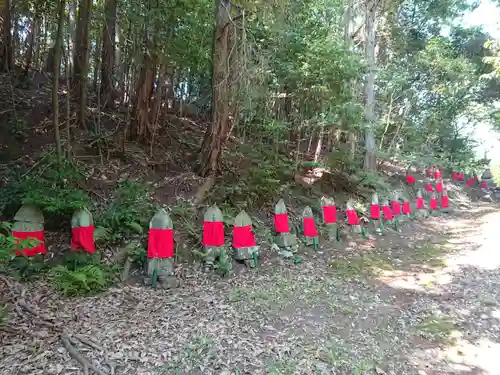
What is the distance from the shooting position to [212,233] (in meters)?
6.24

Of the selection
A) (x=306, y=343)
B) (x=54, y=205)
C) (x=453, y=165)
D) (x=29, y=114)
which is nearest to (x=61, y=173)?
Answer: (x=54, y=205)

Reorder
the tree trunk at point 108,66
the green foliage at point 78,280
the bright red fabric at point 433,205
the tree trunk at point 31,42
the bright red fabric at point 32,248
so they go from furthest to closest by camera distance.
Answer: the bright red fabric at point 433,205 < the tree trunk at point 31,42 < the tree trunk at point 108,66 < the bright red fabric at point 32,248 < the green foliage at point 78,280

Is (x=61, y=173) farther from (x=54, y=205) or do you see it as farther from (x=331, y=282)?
(x=331, y=282)

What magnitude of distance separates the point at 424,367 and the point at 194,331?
264 cm

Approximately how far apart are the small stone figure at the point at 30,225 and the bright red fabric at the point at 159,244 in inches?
59.5

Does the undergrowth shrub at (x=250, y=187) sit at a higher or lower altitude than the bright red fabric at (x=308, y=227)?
higher

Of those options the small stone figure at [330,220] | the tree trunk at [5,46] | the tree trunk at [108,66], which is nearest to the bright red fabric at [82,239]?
the small stone figure at [330,220]

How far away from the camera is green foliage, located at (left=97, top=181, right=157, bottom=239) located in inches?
244

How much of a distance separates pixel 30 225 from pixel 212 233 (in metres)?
2.70

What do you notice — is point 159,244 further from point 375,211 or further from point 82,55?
point 375,211

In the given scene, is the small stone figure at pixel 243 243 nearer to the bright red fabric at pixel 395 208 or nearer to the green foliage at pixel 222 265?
the green foliage at pixel 222 265

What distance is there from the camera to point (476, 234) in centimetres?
1090

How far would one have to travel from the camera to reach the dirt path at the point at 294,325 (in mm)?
3762

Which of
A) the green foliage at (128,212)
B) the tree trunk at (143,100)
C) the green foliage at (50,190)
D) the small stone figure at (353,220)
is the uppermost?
the tree trunk at (143,100)
